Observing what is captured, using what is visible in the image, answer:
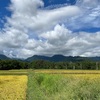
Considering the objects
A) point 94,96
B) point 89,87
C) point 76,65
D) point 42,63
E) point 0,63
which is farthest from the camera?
point 42,63

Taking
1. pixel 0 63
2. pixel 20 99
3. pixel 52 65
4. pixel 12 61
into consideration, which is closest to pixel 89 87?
pixel 20 99

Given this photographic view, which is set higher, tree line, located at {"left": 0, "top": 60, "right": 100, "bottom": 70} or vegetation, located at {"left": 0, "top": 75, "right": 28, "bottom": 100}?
tree line, located at {"left": 0, "top": 60, "right": 100, "bottom": 70}

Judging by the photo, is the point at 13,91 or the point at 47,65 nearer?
the point at 13,91

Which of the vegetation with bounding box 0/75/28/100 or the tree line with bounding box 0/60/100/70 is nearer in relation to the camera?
the vegetation with bounding box 0/75/28/100

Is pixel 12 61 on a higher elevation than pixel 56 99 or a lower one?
higher

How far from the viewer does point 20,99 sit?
23.8 meters

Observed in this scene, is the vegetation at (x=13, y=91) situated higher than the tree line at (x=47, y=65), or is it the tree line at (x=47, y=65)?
the tree line at (x=47, y=65)

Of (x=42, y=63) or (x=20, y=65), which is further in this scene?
(x=42, y=63)

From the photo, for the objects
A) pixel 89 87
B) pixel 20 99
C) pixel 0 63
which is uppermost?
pixel 0 63

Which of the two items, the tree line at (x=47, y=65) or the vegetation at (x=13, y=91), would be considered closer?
the vegetation at (x=13, y=91)

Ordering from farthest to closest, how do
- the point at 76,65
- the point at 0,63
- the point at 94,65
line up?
the point at 76,65
the point at 94,65
the point at 0,63

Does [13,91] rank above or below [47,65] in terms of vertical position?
below

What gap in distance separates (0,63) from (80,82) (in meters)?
133

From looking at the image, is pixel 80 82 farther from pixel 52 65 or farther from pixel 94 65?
pixel 52 65
